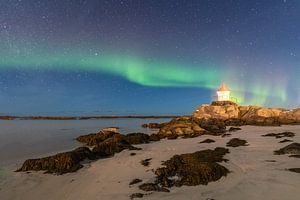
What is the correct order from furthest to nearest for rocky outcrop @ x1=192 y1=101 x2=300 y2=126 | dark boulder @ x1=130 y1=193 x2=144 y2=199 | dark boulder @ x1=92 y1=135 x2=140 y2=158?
rocky outcrop @ x1=192 y1=101 x2=300 y2=126 → dark boulder @ x1=92 y1=135 x2=140 y2=158 → dark boulder @ x1=130 y1=193 x2=144 y2=199

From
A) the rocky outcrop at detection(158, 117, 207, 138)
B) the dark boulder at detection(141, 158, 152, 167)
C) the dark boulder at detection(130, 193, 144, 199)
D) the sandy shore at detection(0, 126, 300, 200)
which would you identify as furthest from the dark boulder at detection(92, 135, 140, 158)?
the rocky outcrop at detection(158, 117, 207, 138)

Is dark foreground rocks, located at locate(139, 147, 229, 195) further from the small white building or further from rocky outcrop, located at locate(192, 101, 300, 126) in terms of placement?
the small white building

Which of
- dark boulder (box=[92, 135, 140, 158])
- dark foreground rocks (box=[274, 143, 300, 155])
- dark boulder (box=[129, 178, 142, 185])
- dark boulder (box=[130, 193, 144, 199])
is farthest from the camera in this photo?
dark boulder (box=[92, 135, 140, 158])

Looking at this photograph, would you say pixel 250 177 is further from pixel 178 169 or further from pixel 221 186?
pixel 178 169

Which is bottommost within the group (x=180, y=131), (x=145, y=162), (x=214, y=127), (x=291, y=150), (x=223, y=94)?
(x=145, y=162)

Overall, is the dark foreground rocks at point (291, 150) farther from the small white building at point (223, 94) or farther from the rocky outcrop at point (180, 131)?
the small white building at point (223, 94)

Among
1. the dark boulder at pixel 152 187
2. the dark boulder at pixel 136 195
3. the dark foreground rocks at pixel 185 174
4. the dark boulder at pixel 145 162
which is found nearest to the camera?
the dark boulder at pixel 136 195

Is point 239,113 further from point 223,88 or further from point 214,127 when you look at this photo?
point 214,127

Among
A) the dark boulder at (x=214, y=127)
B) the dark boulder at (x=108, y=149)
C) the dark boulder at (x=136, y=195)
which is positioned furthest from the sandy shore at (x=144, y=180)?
the dark boulder at (x=214, y=127)

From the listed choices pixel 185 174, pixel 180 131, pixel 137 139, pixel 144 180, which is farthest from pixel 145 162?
pixel 180 131

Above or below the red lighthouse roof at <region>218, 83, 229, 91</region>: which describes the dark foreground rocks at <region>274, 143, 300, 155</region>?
below

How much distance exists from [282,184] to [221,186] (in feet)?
6.52

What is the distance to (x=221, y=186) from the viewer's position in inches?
375

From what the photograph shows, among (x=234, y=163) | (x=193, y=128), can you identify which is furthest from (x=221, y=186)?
(x=193, y=128)
